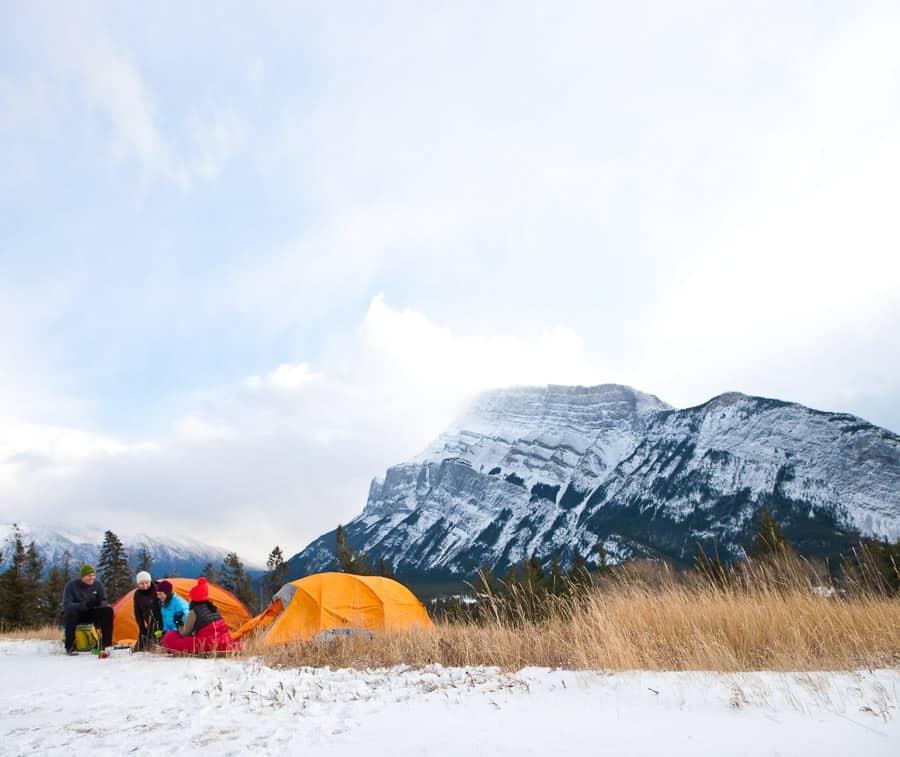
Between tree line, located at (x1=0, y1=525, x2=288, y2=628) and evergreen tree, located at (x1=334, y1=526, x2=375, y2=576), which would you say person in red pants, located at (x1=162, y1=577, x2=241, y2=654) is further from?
evergreen tree, located at (x1=334, y1=526, x2=375, y2=576)

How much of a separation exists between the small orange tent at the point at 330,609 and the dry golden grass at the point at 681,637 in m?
4.35

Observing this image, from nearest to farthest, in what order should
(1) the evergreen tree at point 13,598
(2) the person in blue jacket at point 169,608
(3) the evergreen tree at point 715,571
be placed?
(3) the evergreen tree at point 715,571 → (2) the person in blue jacket at point 169,608 → (1) the evergreen tree at point 13,598

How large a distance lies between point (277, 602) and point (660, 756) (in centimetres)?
1340

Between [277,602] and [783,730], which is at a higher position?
[277,602]

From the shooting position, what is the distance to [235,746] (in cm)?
453

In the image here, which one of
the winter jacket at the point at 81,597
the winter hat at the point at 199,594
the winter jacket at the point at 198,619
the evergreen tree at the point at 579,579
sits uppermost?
the winter jacket at the point at 81,597

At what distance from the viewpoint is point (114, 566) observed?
50344mm

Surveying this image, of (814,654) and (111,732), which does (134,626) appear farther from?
(814,654)

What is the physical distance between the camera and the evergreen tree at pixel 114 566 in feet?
161

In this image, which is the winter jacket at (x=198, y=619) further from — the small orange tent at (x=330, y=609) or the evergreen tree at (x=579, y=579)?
the evergreen tree at (x=579, y=579)

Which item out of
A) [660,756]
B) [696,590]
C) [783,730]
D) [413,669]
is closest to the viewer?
[660,756]

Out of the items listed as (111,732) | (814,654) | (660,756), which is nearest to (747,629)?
(814,654)

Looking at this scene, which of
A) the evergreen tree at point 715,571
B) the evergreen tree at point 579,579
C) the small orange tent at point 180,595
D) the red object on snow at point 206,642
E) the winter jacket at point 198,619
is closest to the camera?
the evergreen tree at point 715,571

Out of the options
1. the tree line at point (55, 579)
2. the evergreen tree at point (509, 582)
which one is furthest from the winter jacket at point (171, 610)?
the tree line at point (55, 579)
